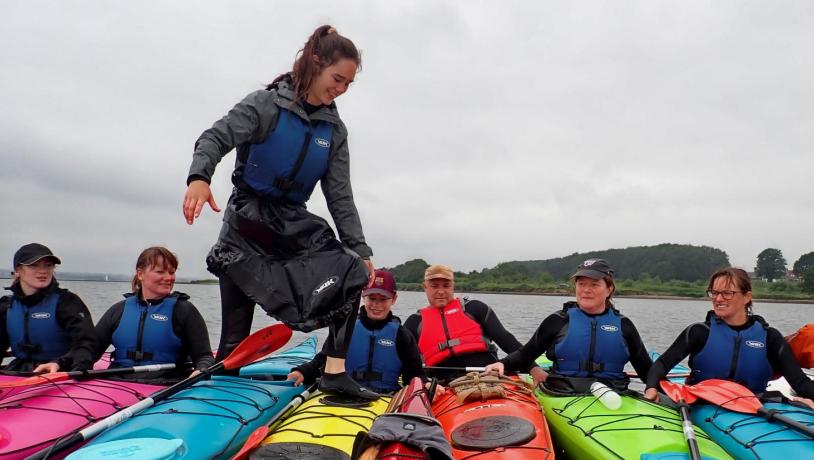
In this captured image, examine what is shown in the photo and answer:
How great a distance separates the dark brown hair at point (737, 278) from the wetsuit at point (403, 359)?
7.31 ft

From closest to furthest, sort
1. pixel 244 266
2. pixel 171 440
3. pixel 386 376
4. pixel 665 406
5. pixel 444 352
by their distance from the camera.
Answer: pixel 171 440
pixel 244 266
pixel 665 406
pixel 386 376
pixel 444 352

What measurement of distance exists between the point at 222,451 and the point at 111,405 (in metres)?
0.93

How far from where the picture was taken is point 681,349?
13.7 ft

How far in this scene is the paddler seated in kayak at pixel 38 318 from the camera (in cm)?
432

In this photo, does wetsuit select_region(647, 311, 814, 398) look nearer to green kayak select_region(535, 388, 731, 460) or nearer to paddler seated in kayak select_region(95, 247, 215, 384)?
green kayak select_region(535, 388, 731, 460)

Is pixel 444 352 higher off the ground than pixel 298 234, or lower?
lower

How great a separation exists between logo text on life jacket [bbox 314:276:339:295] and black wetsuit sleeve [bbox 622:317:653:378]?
245 centimetres

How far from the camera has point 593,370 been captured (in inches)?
168

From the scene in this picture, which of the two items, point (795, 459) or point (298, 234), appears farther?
point (298, 234)

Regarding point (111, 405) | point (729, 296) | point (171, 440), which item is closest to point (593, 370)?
point (729, 296)

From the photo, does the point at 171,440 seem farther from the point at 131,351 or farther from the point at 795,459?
the point at 795,459

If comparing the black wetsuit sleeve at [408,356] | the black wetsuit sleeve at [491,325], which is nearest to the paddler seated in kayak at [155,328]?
the black wetsuit sleeve at [408,356]

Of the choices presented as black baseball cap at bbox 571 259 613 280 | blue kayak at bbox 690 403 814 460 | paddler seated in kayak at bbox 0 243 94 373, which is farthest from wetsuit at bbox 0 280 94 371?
blue kayak at bbox 690 403 814 460

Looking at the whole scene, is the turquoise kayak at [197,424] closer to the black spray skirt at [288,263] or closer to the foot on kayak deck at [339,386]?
the foot on kayak deck at [339,386]
